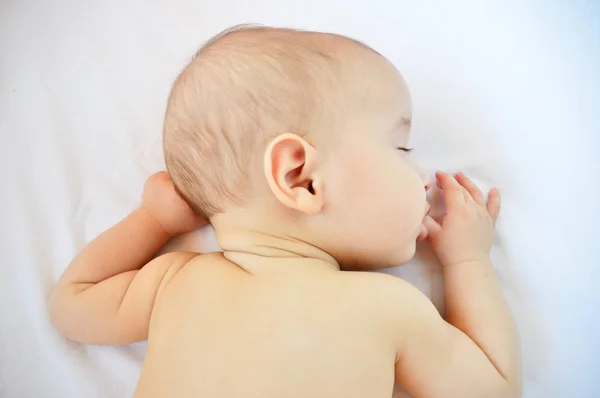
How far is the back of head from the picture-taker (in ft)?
2.48

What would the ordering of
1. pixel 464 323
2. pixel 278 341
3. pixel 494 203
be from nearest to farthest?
pixel 278 341 < pixel 464 323 < pixel 494 203

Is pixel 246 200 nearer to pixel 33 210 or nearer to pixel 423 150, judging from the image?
pixel 423 150

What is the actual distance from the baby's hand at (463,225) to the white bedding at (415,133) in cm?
4

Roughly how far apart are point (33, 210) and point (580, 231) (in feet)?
3.23

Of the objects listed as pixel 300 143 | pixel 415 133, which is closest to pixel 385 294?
pixel 300 143

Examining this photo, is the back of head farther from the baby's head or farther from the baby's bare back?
the baby's bare back

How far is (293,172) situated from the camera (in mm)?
772

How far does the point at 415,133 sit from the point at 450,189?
14 centimetres

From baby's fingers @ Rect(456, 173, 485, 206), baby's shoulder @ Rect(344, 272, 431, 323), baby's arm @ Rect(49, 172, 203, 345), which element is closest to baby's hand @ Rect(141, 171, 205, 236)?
baby's arm @ Rect(49, 172, 203, 345)

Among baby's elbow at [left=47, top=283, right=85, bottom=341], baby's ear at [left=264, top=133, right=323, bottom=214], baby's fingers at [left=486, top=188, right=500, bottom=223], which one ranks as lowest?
baby's elbow at [left=47, top=283, right=85, bottom=341]

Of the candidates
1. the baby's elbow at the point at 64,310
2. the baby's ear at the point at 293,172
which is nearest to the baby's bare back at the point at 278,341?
the baby's ear at the point at 293,172

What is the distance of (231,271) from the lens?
81 centimetres

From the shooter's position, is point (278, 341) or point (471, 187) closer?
point (278, 341)

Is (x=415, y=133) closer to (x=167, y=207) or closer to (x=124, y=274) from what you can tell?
(x=167, y=207)
